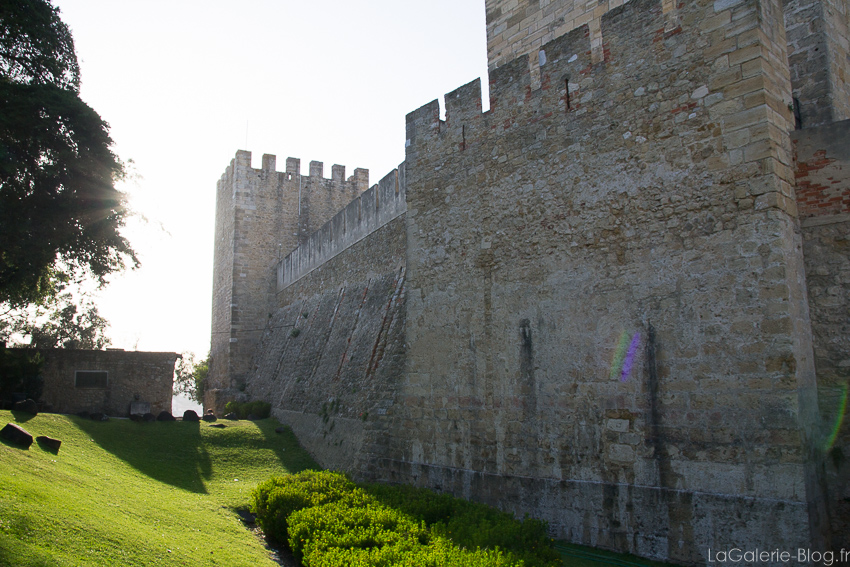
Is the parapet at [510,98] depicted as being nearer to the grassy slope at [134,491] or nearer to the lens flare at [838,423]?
the lens flare at [838,423]

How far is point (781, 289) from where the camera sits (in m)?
5.74

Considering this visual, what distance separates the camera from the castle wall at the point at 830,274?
5883mm

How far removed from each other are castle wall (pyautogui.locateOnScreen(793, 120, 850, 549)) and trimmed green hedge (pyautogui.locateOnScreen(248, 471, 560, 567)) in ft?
9.73

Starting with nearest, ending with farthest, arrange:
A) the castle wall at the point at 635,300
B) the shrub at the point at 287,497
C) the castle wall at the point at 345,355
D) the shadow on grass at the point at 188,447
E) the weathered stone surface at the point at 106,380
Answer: the castle wall at the point at 635,300, the shrub at the point at 287,497, the shadow on grass at the point at 188,447, the castle wall at the point at 345,355, the weathered stone surface at the point at 106,380

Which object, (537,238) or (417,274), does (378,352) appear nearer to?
(417,274)

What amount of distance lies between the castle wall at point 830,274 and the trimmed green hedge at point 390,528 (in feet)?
9.73

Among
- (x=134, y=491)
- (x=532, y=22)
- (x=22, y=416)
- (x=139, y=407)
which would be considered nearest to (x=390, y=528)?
(x=134, y=491)

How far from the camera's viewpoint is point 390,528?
6.80 metres

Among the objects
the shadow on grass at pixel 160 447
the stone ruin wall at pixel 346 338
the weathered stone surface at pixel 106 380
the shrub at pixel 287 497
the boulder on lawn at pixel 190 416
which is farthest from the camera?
the weathered stone surface at pixel 106 380

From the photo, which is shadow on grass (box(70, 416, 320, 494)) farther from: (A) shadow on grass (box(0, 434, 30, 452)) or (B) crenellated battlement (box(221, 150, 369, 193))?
(B) crenellated battlement (box(221, 150, 369, 193))

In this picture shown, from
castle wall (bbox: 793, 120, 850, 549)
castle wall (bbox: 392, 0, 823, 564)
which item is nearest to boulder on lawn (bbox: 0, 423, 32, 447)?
castle wall (bbox: 392, 0, 823, 564)

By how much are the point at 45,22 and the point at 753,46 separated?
1196cm

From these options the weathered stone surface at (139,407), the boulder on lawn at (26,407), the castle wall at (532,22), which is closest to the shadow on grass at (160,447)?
the boulder on lawn at (26,407)

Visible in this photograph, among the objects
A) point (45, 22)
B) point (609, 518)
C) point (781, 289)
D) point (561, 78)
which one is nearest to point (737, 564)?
point (609, 518)
